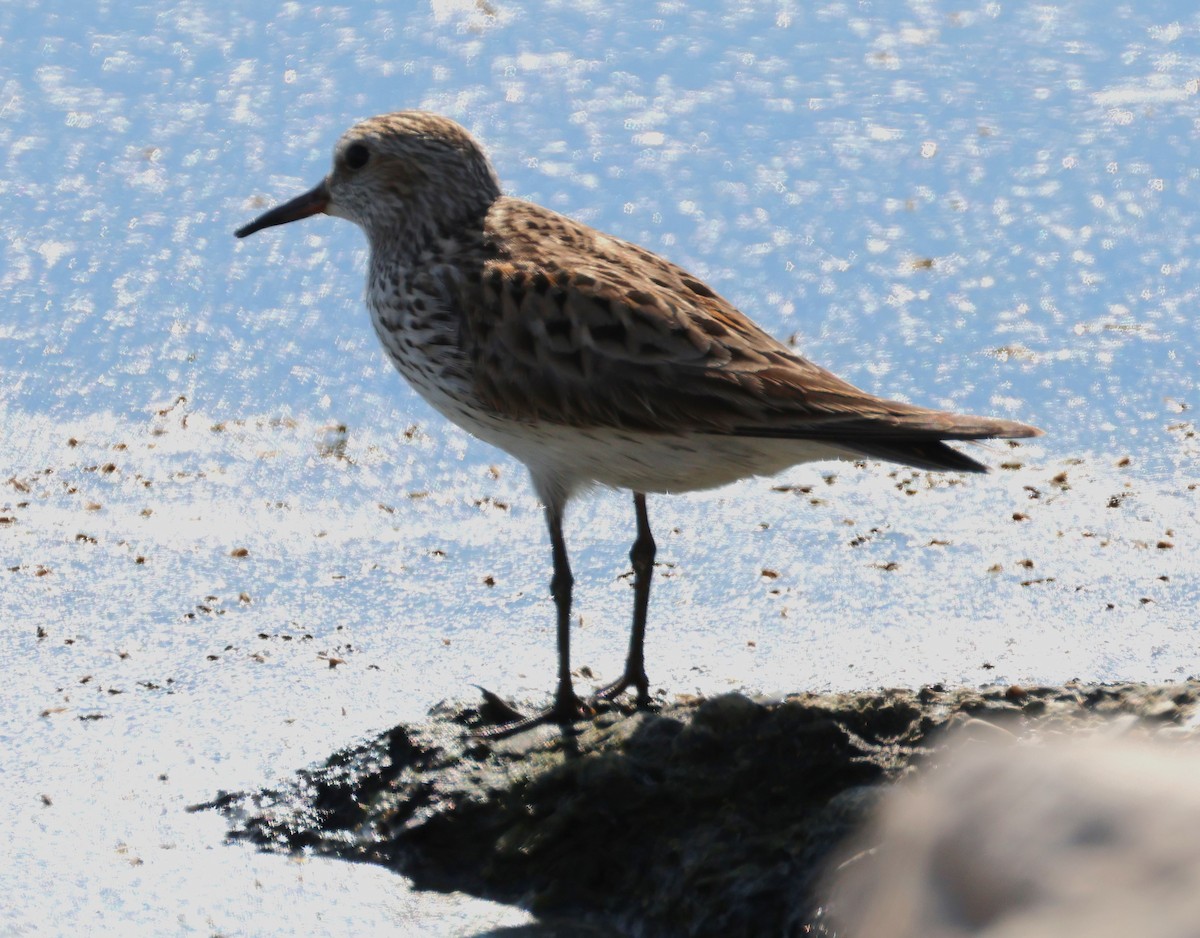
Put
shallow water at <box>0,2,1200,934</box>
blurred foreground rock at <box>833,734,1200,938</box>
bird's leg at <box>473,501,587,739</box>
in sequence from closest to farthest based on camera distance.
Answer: blurred foreground rock at <box>833,734,1200,938</box>, bird's leg at <box>473,501,587,739</box>, shallow water at <box>0,2,1200,934</box>

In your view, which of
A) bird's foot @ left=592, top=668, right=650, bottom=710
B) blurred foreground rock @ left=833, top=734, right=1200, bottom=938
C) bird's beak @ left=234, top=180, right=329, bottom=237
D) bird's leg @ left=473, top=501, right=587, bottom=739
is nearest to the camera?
blurred foreground rock @ left=833, top=734, right=1200, bottom=938

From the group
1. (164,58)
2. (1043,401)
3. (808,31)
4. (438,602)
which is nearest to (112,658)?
(438,602)

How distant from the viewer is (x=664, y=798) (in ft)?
13.6

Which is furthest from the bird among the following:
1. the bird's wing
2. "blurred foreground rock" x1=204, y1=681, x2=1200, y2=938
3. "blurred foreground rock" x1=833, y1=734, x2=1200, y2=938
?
"blurred foreground rock" x1=833, y1=734, x2=1200, y2=938

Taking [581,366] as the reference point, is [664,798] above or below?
below

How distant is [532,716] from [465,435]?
186 centimetres

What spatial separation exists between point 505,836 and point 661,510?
2.06m

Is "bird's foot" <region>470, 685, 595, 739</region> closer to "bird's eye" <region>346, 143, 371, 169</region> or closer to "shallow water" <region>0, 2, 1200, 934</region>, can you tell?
"shallow water" <region>0, 2, 1200, 934</region>

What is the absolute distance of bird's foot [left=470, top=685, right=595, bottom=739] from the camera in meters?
4.65

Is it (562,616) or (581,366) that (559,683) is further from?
(581,366)

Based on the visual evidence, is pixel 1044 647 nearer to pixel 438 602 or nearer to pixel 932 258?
pixel 438 602

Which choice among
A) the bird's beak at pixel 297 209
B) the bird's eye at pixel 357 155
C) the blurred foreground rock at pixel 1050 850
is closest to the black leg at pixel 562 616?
the bird's eye at pixel 357 155

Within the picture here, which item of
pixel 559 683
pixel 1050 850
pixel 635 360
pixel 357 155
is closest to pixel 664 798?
pixel 559 683

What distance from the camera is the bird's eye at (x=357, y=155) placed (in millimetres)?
5277
